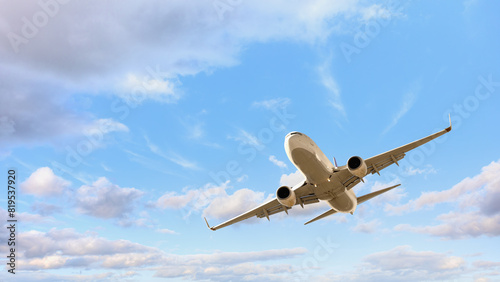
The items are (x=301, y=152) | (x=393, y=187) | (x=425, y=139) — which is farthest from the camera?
(x=393, y=187)

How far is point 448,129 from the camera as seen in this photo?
3127cm

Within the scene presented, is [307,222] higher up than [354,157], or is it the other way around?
[354,157]

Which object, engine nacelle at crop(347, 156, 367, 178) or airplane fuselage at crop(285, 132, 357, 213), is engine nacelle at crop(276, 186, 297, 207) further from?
engine nacelle at crop(347, 156, 367, 178)

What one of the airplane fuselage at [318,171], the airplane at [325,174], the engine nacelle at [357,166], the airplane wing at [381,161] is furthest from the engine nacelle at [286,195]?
the engine nacelle at [357,166]

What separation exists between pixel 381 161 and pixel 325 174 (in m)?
5.80

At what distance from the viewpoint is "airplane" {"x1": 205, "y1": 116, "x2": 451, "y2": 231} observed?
3034cm

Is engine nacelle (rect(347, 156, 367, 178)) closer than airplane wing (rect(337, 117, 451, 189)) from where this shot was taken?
Yes

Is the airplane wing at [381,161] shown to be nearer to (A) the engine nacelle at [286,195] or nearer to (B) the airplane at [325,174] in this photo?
(B) the airplane at [325,174]

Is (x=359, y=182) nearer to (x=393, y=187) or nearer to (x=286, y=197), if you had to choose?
(x=393, y=187)

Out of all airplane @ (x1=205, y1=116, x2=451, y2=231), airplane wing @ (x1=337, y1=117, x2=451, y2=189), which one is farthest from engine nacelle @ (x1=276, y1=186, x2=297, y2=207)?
airplane wing @ (x1=337, y1=117, x2=451, y2=189)

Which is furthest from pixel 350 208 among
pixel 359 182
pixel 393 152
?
pixel 393 152

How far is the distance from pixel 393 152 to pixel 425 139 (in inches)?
110

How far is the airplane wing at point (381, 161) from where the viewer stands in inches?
1284

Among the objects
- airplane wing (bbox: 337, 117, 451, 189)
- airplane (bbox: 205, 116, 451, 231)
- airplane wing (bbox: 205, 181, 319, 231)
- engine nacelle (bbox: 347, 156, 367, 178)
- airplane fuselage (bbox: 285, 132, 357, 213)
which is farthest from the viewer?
airplane wing (bbox: 205, 181, 319, 231)
